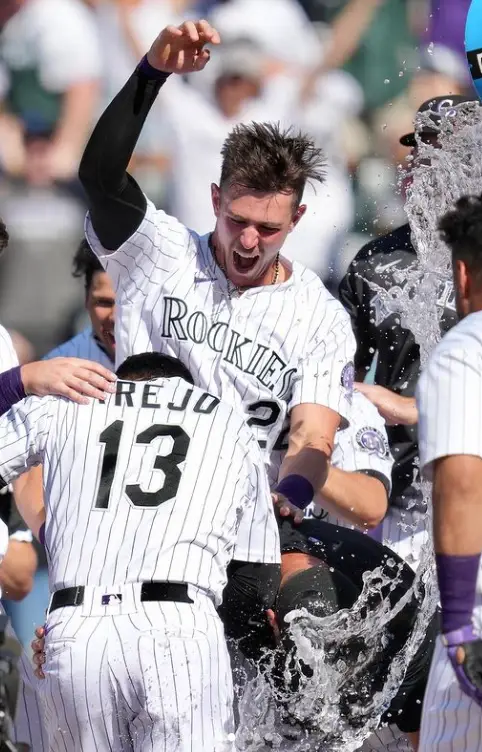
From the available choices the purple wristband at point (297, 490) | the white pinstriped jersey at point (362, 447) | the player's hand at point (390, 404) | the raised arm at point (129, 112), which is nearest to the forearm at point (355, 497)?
the white pinstriped jersey at point (362, 447)

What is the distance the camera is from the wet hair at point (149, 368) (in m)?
3.81

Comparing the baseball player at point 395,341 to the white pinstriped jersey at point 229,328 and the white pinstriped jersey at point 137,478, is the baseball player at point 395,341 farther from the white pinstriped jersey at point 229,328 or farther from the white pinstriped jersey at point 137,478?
the white pinstriped jersey at point 137,478

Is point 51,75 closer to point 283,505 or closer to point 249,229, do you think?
point 249,229

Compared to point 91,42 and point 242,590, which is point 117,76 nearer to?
point 91,42

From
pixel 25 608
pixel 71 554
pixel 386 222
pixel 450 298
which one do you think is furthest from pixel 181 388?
pixel 386 222

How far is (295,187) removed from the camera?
15.2 feet

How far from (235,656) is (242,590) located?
0.40 metres

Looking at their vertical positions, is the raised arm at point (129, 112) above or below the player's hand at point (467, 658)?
above

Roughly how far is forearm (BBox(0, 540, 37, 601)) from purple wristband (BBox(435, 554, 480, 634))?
2.98 metres

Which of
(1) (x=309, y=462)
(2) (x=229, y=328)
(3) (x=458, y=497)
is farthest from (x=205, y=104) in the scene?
(3) (x=458, y=497)

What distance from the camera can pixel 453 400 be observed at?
2938mm

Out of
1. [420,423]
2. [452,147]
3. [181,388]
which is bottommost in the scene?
[420,423]

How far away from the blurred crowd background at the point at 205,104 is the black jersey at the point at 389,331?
1125 millimetres

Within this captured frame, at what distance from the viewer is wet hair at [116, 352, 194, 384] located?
3.81 m
